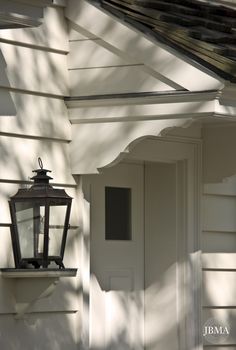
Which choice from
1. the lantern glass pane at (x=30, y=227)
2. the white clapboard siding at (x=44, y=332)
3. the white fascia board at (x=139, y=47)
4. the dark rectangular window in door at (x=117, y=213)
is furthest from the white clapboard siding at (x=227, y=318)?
the white fascia board at (x=139, y=47)

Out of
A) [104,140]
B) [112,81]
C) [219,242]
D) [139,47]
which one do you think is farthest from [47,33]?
[219,242]

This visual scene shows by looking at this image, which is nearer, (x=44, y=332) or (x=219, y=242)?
(x=44, y=332)

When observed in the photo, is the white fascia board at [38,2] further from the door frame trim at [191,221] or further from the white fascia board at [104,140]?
the door frame trim at [191,221]

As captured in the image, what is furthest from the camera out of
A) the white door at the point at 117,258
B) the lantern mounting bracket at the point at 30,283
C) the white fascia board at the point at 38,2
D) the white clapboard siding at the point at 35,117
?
the white door at the point at 117,258

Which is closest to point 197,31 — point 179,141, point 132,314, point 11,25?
point 179,141

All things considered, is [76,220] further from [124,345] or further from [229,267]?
[229,267]

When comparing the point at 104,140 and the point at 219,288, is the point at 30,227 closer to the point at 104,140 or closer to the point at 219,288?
the point at 104,140

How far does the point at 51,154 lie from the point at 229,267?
171 centimetres

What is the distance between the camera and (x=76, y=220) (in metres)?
6.72

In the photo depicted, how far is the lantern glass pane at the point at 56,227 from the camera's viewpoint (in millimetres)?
6276

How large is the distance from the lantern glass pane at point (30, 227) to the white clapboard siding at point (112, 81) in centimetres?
84

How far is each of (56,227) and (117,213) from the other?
97cm

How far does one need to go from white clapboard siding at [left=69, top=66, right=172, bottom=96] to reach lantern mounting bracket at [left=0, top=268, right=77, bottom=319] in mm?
1063

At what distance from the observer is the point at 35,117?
21.5ft
